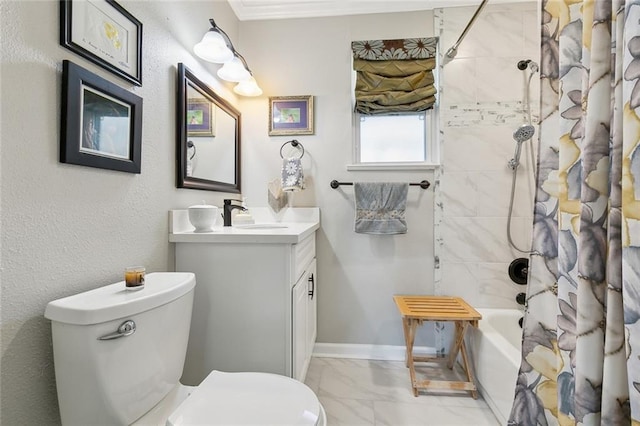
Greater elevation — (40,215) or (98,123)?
(98,123)

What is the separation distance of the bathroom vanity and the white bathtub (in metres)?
1.02

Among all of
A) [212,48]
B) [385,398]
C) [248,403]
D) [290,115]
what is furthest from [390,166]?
[248,403]

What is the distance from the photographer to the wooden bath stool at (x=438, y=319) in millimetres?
1565

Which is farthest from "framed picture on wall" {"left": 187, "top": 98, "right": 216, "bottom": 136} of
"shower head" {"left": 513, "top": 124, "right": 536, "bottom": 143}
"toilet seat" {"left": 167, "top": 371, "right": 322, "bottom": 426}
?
"shower head" {"left": 513, "top": 124, "right": 536, "bottom": 143}

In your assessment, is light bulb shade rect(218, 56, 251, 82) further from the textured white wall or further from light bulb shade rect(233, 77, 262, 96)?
the textured white wall

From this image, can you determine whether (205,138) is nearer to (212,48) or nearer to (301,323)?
(212,48)

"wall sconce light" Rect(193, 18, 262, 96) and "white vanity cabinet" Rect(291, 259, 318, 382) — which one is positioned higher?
"wall sconce light" Rect(193, 18, 262, 96)

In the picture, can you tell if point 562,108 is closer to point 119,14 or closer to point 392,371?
point 119,14

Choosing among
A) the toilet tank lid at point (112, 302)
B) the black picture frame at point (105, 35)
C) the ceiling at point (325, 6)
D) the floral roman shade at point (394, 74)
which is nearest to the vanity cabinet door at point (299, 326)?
the toilet tank lid at point (112, 302)

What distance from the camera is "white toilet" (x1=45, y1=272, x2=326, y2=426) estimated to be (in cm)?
67

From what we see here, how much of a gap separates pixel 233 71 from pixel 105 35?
78 centimetres

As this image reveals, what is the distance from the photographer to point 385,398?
154 cm

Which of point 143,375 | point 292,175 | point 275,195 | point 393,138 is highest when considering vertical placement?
point 393,138

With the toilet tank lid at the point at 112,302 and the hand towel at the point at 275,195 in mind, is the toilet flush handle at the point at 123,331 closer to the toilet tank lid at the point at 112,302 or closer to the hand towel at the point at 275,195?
the toilet tank lid at the point at 112,302
